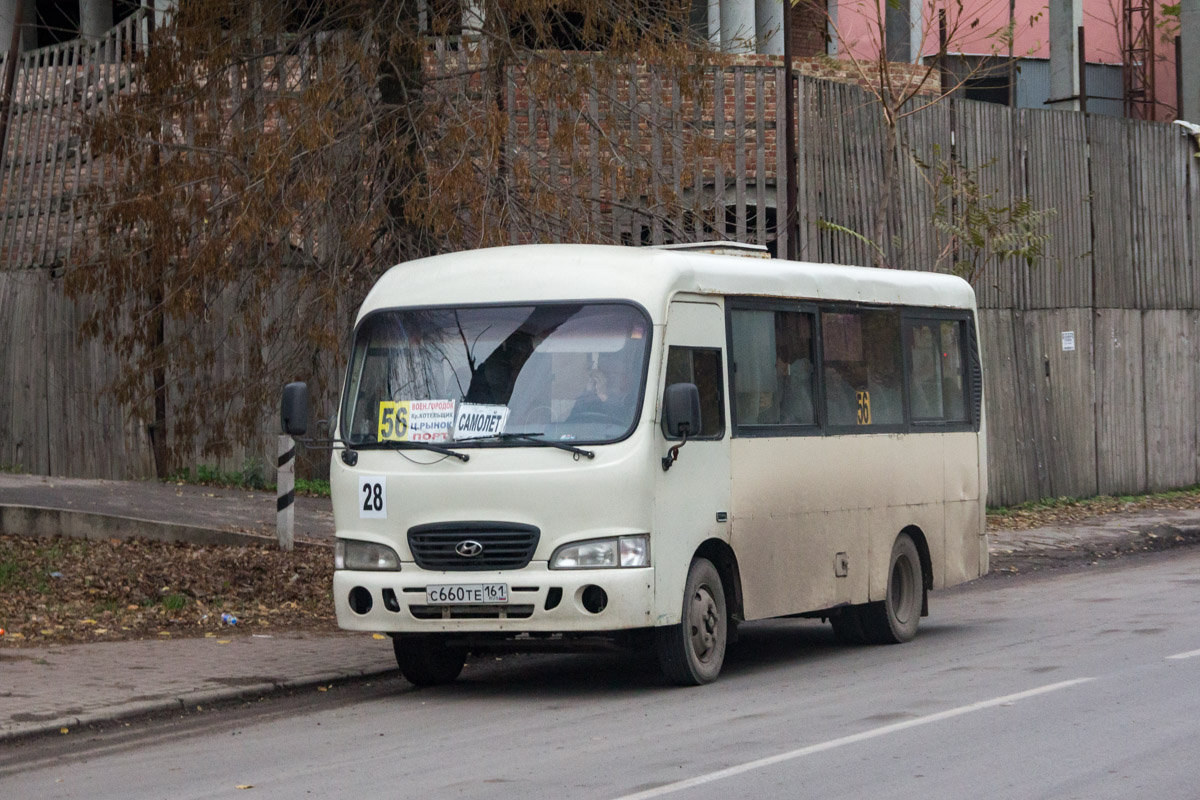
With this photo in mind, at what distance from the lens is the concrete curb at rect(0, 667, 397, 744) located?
29.4 feet

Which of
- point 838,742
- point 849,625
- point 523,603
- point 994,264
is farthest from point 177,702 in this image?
point 994,264

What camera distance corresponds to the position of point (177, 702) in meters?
9.80

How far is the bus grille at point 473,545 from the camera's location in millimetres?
9688

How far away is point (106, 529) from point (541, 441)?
306 inches

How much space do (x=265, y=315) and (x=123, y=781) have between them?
20.6 feet

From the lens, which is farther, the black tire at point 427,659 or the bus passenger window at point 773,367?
the bus passenger window at point 773,367

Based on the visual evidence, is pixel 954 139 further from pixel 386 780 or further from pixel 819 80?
pixel 386 780

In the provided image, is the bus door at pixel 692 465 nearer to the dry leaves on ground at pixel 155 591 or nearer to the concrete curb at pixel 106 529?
the dry leaves on ground at pixel 155 591

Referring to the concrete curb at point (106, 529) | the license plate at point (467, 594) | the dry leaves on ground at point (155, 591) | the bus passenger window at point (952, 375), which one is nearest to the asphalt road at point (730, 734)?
the license plate at point (467, 594)

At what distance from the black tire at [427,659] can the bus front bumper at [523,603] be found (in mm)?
454

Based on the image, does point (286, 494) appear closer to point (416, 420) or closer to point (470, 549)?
point (416, 420)

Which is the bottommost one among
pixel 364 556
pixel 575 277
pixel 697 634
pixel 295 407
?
pixel 697 634

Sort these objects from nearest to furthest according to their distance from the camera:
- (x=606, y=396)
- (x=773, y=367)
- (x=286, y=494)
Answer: (x=606, y=396) < (x=773, y=367) < (x=286, y=494)

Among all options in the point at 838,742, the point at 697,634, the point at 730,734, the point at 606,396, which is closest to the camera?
the point at 838,742
